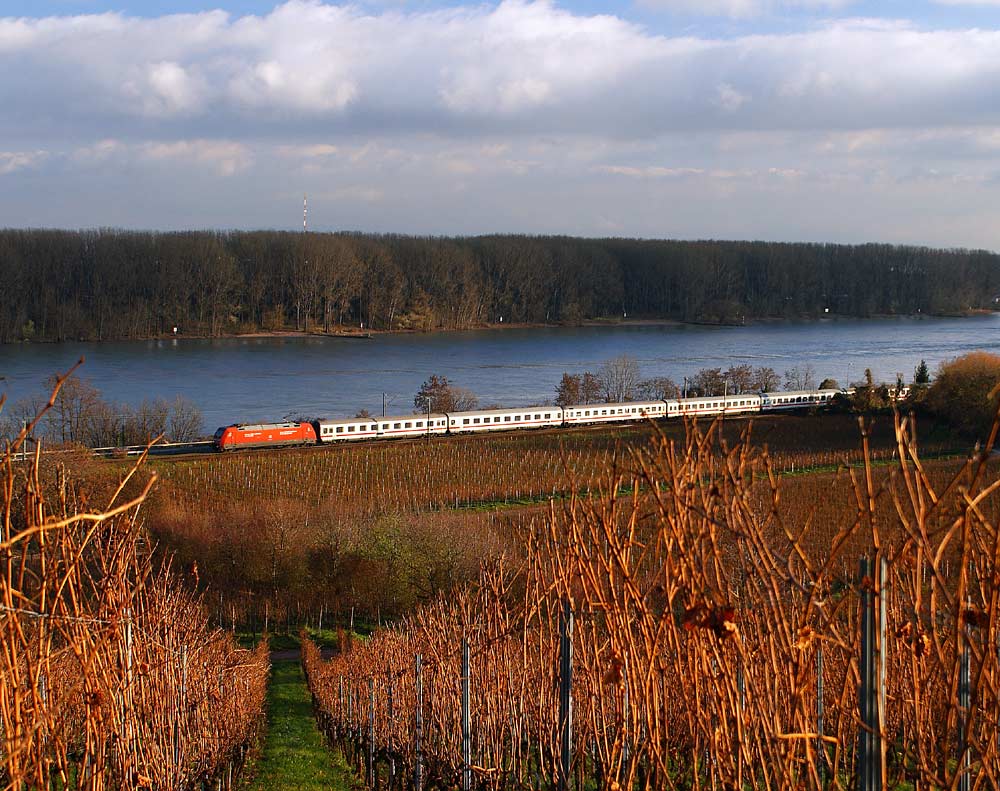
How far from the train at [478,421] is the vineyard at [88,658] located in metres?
19.0

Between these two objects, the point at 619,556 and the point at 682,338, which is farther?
the point at 682,338

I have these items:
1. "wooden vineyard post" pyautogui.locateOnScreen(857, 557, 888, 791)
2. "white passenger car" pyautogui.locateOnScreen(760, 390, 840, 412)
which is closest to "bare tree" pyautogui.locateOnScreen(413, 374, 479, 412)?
"white passenger car" pyautogui.locateOnScreen(760, 390, 840, 412)

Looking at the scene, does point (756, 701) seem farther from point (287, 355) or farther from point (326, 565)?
point (287, 355)

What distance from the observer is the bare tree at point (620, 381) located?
113 ft

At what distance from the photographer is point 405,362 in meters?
42.1

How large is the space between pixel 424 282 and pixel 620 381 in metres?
25.8

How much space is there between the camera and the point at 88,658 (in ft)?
8.45

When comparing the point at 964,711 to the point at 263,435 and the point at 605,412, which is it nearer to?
the point at 263,435

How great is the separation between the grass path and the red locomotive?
1405 centimetres

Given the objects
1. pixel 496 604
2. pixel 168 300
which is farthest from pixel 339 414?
pixel 496 604

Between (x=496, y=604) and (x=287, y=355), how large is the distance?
40176 mm

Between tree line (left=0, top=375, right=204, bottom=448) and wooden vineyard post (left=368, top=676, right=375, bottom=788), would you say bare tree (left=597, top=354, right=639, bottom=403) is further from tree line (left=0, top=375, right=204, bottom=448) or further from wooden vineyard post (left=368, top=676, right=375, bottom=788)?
wooden vineyard post (left=368, top=676, right=375, bottom=788)

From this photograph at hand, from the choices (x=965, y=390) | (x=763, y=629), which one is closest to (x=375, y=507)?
(x=965, y=390)

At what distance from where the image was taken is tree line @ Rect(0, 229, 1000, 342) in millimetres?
48875
